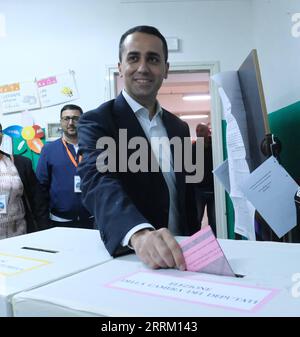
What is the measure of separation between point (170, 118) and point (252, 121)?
456 millimetres

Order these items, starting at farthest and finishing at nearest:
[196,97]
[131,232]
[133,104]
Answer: [196,97], [133,104], [131,232]

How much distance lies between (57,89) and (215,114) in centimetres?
140

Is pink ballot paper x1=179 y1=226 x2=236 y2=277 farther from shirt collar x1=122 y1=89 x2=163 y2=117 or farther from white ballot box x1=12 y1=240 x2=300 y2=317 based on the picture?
shirt collar x1=122 y1=89 x2=163 y2=117

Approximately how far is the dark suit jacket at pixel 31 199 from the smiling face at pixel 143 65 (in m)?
1.35

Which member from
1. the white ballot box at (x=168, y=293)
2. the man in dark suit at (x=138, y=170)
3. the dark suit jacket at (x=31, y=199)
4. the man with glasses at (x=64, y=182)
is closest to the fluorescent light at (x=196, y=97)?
the man with glasses at (x=64, y=182)

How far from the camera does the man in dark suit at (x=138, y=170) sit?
698 millimetres

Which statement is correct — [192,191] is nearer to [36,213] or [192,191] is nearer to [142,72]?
[142,72]

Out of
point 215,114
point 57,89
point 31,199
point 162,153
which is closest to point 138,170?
point 162,153

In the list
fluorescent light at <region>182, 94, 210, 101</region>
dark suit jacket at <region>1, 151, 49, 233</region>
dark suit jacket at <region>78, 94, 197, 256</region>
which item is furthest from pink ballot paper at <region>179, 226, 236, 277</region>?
fluorescent light at <region>182, 94, 210, 101</region>

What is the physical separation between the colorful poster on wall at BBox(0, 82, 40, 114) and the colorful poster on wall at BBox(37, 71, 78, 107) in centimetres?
7

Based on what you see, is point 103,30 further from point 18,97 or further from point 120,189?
point 120,189

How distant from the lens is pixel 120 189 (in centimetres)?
81

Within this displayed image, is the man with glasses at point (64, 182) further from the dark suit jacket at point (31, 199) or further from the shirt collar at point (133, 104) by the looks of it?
the shirt collar at point (133, 104)

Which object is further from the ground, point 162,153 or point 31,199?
point 162,153
